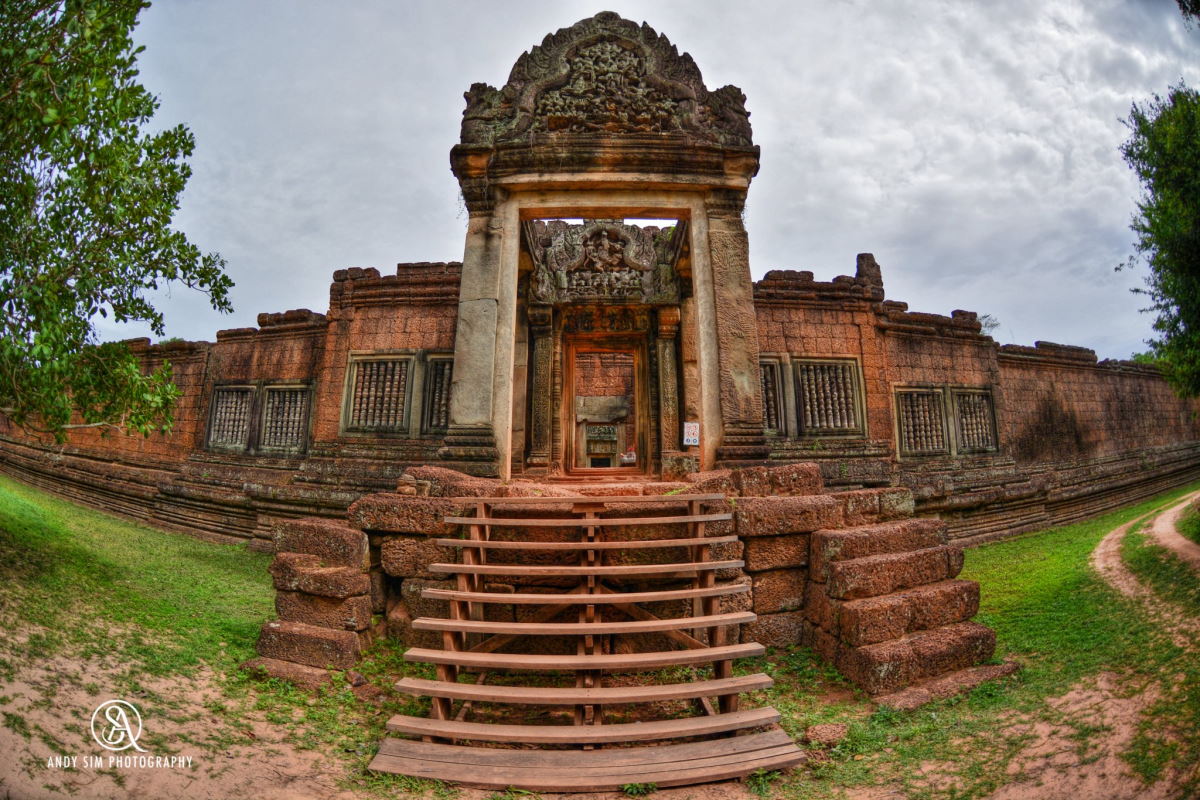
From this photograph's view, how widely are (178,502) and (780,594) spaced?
10333 mm

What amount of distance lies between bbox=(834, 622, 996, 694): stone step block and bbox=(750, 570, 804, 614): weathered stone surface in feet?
1.90

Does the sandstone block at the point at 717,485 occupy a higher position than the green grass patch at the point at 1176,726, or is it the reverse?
the sandstone block at the point at 717,485

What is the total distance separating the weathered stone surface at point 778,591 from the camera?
4770mm

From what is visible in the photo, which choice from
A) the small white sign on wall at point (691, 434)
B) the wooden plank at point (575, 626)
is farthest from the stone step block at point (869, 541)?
the small white sign on wall at point (691, 434)

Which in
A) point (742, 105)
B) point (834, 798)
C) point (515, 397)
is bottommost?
point (834, 798)

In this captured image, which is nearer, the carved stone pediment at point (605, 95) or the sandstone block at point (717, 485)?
the sandstone block at point (717, 485)

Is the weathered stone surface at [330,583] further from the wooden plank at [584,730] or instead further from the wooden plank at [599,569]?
the wooden plank at [584,730]

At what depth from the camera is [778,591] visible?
4.82 m

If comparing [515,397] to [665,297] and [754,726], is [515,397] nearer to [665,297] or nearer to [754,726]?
[665,297]

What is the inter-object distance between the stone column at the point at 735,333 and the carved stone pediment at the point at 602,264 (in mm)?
3646

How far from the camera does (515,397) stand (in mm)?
11008

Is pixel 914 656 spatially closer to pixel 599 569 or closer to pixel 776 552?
pixel 776 552

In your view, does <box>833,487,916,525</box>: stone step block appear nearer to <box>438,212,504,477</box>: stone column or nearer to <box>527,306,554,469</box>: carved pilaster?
<box>438,212,504,477</box>: stone column

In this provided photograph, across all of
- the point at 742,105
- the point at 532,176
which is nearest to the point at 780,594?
the point at 532,176
